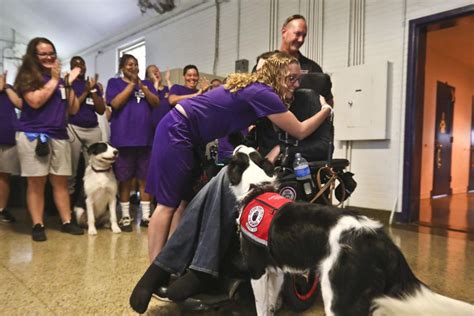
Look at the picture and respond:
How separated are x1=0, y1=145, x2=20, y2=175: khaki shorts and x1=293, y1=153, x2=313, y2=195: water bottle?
320cm

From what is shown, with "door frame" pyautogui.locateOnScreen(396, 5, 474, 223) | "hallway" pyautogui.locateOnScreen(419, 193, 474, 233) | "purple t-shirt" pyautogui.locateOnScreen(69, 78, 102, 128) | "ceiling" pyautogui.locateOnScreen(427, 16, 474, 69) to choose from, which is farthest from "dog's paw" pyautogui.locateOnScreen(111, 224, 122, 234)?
"ceiling" pyautogui.locateOnScreen(427, 16, 474, 69)

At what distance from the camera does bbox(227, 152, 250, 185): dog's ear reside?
164cm

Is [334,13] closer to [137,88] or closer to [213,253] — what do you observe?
[137,88]

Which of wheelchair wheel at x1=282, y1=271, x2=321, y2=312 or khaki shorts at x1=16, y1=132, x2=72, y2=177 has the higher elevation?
khaki shorts at x1=16, y1=132, x2=72, y2=177

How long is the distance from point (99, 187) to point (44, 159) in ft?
1.84

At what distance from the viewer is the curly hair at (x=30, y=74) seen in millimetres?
2968

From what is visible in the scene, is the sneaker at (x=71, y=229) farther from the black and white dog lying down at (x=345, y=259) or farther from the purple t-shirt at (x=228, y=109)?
the black and white dog lying down at (x=345, y=259)

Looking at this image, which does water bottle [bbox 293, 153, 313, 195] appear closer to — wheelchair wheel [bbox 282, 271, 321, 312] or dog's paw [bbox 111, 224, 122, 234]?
wheelchair wheel [bbox 282, 271, 321, 312]

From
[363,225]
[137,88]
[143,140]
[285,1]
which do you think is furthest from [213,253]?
[285,1]

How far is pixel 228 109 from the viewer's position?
172 centimetres

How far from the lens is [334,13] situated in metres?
4.64

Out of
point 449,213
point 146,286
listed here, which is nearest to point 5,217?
point 146,286

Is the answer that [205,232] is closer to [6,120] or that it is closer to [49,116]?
[49,116]

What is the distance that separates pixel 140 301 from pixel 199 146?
2.58ft
